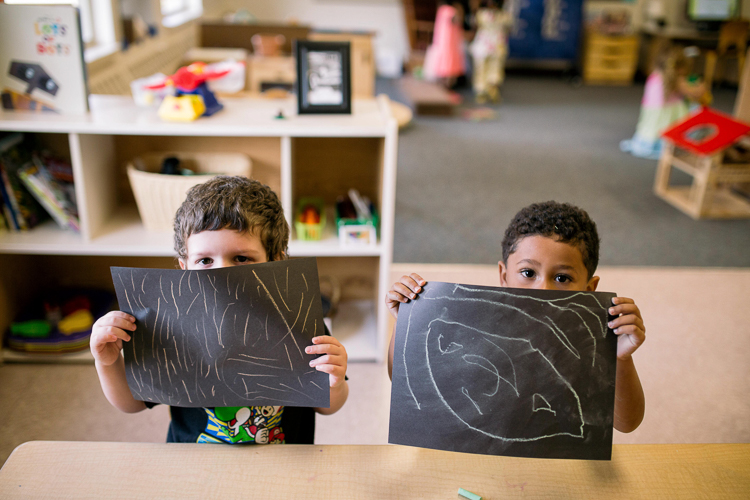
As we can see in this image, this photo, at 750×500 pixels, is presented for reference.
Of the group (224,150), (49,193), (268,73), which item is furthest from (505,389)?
(268,73)

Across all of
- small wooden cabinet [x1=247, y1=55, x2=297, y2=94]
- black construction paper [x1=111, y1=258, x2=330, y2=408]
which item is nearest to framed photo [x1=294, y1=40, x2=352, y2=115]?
black construction paper [x1=111, y1=258, x2=330, y2=408]

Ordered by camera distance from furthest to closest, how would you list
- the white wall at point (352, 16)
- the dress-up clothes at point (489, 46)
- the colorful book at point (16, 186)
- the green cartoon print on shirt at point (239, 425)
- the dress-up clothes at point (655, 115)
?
the white wall at point (352, 16)
the dress-up clothes at point (489, 46)
the dress-up clothes at point (655, 115)
the colorful book at point (16, 186)
the green cartoon print on shirt at point (239, 425)

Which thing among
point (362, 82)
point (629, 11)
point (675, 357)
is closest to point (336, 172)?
point (675, 357)

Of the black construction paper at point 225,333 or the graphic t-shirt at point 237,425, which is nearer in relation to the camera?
the black construction paper at point 225,333

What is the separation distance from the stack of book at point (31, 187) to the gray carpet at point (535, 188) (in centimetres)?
149

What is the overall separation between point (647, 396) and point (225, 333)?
1.61 m

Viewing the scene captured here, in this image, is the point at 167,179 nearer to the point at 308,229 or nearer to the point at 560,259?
the point at 308,229

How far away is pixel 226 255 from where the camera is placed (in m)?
0.91

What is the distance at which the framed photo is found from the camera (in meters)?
1.83

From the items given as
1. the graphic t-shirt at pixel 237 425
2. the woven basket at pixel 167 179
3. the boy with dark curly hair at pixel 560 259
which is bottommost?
the graphic t-shirt at pixel 237 425

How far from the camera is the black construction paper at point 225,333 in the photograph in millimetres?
785

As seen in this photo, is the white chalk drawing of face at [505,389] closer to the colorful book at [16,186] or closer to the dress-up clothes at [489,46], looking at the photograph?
the colorful book at [16,186]

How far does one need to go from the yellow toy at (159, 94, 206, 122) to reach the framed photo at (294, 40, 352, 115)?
1.07ft

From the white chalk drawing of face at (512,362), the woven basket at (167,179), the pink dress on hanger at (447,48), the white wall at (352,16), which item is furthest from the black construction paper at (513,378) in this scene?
the white wall at (352,16)
